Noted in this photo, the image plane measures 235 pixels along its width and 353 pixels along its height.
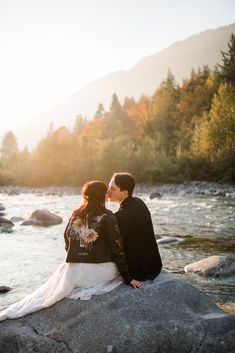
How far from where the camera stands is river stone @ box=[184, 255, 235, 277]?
30.2 ft

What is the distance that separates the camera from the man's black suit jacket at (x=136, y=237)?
526 cm

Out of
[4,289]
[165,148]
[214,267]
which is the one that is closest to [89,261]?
[4,289]

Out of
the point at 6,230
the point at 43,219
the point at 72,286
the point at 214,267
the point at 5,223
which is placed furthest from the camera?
the point at 43,219

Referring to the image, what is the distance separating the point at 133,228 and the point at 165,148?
47.2 m

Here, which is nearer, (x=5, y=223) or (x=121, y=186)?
(x=121, y=186)

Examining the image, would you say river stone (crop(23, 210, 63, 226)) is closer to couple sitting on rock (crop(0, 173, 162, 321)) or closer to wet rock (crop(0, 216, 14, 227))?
wet rock (crop(0, 216, 14, 227))

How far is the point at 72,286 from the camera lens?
5066 millimetres

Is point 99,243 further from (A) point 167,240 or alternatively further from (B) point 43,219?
(B) point 43,219

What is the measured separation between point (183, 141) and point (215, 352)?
4547 cm

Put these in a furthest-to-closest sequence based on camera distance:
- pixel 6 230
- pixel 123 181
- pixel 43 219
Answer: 1. pixel 43 219
2. pixel 6 230
3. pixel 123 181

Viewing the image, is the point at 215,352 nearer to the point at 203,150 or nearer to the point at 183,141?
the point at 203,150

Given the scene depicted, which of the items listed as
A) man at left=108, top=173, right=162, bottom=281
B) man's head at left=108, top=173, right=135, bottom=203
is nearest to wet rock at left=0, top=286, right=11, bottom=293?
man at left=108, top=173, right=162, bottom=281

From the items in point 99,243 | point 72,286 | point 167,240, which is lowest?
point 167,240

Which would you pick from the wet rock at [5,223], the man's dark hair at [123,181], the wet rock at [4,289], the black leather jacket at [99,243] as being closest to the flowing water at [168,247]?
the wet rock at [4,289]
